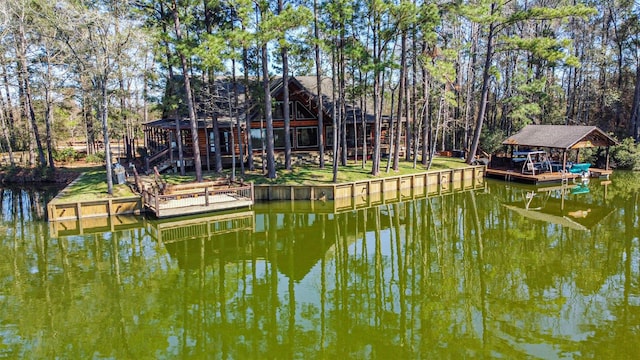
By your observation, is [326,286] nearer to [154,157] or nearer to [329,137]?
[154,157]

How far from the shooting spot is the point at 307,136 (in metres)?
34.2

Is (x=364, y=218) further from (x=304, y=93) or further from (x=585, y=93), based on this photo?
(x=585, y=93)

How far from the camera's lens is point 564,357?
8.17m

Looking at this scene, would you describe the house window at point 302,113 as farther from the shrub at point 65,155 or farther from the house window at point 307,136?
the shrub at point 65,155

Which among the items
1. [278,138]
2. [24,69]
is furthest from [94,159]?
[278,138]

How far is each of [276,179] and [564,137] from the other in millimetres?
20213

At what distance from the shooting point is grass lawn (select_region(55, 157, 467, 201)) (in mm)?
21489

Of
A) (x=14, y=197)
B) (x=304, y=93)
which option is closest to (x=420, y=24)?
(x=304, y=93)

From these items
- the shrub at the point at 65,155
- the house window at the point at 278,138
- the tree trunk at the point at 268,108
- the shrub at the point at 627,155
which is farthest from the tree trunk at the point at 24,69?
the shrub at the point at 627,155

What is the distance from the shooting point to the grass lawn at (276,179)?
846 inches

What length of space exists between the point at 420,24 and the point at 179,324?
2146 centimetres

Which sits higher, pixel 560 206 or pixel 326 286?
pixel 560 206

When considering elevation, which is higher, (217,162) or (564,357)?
(217,162)

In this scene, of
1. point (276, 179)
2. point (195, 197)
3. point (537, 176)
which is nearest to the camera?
point (195, 197)
